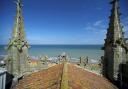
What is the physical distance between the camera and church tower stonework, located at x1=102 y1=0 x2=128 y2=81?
40.8ft

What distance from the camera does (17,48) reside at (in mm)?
13344

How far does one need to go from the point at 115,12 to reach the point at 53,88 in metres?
7.21

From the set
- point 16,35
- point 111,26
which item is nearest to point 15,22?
point 16,35

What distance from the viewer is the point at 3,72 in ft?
33.3

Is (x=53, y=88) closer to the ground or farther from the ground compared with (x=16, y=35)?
closer to the ground

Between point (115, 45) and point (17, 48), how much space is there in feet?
19.5

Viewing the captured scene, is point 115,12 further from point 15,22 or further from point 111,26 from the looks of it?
point 15,22

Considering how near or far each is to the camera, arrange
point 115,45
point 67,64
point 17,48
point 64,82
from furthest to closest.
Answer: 1. point 67,64
2. point 17,48
3. point 115,45
4. point 64,82

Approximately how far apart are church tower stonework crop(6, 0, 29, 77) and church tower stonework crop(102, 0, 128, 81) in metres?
5.47

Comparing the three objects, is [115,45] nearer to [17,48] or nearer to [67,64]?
[67,64]

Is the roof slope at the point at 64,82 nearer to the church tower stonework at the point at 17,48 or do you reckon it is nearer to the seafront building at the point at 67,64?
the seafront building at the point at 67,64

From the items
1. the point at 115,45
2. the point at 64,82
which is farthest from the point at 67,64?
the point at 64,82

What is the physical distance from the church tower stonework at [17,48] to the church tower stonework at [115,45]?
5.47 meters

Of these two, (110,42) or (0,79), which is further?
(110,42)
